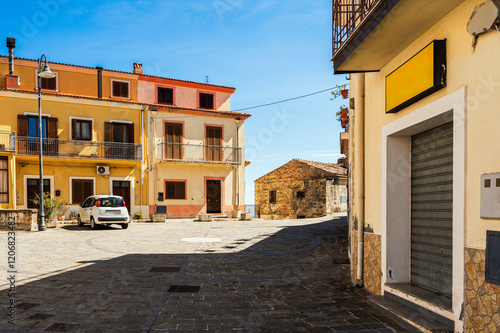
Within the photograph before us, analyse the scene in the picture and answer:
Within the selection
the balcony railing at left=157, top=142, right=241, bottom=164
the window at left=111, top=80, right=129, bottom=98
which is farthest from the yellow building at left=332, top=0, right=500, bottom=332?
the window at left=111, top=80, right=129, bottom=98

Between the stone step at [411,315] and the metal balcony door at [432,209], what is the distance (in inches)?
15.4

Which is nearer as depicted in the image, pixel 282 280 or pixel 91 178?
pixel 282 280

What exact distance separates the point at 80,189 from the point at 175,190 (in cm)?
590

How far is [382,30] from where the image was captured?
456 cm

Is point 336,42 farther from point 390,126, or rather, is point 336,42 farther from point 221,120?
point 221,120

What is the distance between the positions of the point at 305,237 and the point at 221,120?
48.6 ft

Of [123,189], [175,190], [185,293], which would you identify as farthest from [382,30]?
[175,190]

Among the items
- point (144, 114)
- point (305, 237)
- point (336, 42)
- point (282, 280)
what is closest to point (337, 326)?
point (282, 280)

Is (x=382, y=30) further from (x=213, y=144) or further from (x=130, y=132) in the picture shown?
(x=213, y=144)

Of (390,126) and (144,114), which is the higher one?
(144,114)

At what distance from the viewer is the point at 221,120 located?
88.3ft

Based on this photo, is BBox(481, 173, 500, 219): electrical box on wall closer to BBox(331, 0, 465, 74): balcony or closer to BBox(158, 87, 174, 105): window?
BBox(331, 0, 465, 74): balcony

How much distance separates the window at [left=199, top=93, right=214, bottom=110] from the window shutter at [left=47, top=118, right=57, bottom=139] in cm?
964

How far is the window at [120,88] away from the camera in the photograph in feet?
79.9
